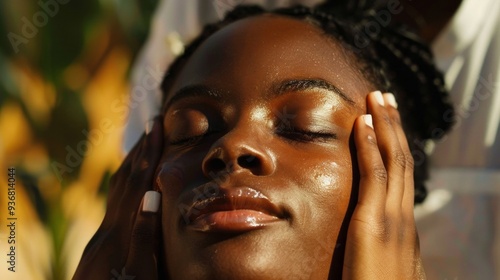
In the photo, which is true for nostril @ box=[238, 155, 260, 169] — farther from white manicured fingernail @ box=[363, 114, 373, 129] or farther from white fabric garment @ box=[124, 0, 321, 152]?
white fabric garment @ box=[124, 0, 321, 152]

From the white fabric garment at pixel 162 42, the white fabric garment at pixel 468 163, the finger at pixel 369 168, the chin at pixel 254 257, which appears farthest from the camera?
the white fabric garment at pixel 162 42

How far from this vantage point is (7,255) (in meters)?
1.90

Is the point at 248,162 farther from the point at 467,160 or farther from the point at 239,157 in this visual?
the point at 467,160

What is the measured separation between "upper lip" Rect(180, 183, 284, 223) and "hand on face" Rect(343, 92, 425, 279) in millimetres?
155

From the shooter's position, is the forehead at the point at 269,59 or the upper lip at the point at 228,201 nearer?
the upper lip at the point at 228,201

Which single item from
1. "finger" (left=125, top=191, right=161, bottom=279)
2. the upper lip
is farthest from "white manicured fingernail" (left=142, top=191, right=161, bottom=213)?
the upper lip

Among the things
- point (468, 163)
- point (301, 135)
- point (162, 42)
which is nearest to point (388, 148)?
point (301, 135)

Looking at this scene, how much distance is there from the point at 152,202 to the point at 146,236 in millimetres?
62

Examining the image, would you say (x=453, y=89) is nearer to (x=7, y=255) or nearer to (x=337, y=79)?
(x=337, y=79)

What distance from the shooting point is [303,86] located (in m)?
1.19

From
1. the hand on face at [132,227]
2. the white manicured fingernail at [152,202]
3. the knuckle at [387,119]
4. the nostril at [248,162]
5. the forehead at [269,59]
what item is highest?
the forehead at [269,59]

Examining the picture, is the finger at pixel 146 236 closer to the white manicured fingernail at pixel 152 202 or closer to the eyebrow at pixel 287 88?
the white manicured fingernail at pixel 152 202

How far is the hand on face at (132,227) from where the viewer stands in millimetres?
1251

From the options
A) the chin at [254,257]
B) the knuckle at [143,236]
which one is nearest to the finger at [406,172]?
the chin at [254,257]
